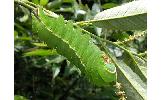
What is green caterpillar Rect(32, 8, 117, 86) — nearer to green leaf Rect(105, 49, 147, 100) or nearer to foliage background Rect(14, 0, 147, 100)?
green leaf Rect(105, 49, 147, 100)

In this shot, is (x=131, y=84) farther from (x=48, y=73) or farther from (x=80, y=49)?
(x=48, y=73)

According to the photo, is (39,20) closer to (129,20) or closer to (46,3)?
(129,20)

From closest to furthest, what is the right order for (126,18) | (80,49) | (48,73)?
(80,49) < (126,18) < (48,73)

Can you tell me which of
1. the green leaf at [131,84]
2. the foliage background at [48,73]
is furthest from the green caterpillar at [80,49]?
the foliage background at [48,73]

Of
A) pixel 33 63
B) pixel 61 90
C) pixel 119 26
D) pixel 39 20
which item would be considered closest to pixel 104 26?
pixel 119 26

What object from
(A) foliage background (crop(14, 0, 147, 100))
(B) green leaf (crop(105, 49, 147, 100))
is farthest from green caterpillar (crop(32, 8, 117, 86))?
(A) foliage background (crop(14, 0, 147, 100))

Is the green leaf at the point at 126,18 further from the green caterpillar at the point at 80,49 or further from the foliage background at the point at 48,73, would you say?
the foliage background at the point at 48,73

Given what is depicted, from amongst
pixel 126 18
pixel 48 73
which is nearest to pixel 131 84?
pixel 126 18

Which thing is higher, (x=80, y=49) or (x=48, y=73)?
(x=80, y=49)

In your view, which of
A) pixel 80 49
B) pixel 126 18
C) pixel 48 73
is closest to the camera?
pixel 80 49
